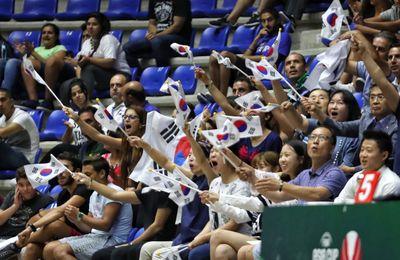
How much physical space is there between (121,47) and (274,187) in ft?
18.7

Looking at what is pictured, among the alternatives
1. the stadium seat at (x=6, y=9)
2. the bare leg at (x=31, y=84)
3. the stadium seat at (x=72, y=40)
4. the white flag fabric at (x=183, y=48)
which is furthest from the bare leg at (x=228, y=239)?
the stadium seat at (x=6, y=9)

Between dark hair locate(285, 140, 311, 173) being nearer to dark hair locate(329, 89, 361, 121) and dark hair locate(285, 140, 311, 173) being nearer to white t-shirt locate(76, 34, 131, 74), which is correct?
dark hair locate(329, 89, 361, 121)

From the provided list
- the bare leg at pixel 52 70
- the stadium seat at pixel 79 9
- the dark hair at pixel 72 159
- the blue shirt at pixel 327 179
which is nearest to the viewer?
the blue shirt at pixel 327 179

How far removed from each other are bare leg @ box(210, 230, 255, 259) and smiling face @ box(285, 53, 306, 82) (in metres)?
2.17

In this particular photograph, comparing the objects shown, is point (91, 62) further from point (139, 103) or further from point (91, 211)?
point (91, 211)

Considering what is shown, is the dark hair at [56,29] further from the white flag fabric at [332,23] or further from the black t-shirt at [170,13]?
Answer: the white flag fabric at [332,23]

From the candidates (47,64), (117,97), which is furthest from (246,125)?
(47,64)

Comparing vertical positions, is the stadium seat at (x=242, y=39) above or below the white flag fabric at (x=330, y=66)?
below

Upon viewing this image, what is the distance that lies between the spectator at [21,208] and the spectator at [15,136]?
1392 mm

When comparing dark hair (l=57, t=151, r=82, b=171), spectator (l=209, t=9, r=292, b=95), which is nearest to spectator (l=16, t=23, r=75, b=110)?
spectator (l=209, t=9, r=292, b=95)

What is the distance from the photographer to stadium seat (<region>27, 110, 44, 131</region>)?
13344 mm

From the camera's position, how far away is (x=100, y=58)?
1316cm

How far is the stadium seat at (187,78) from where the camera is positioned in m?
12.8

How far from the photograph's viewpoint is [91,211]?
10469mm
